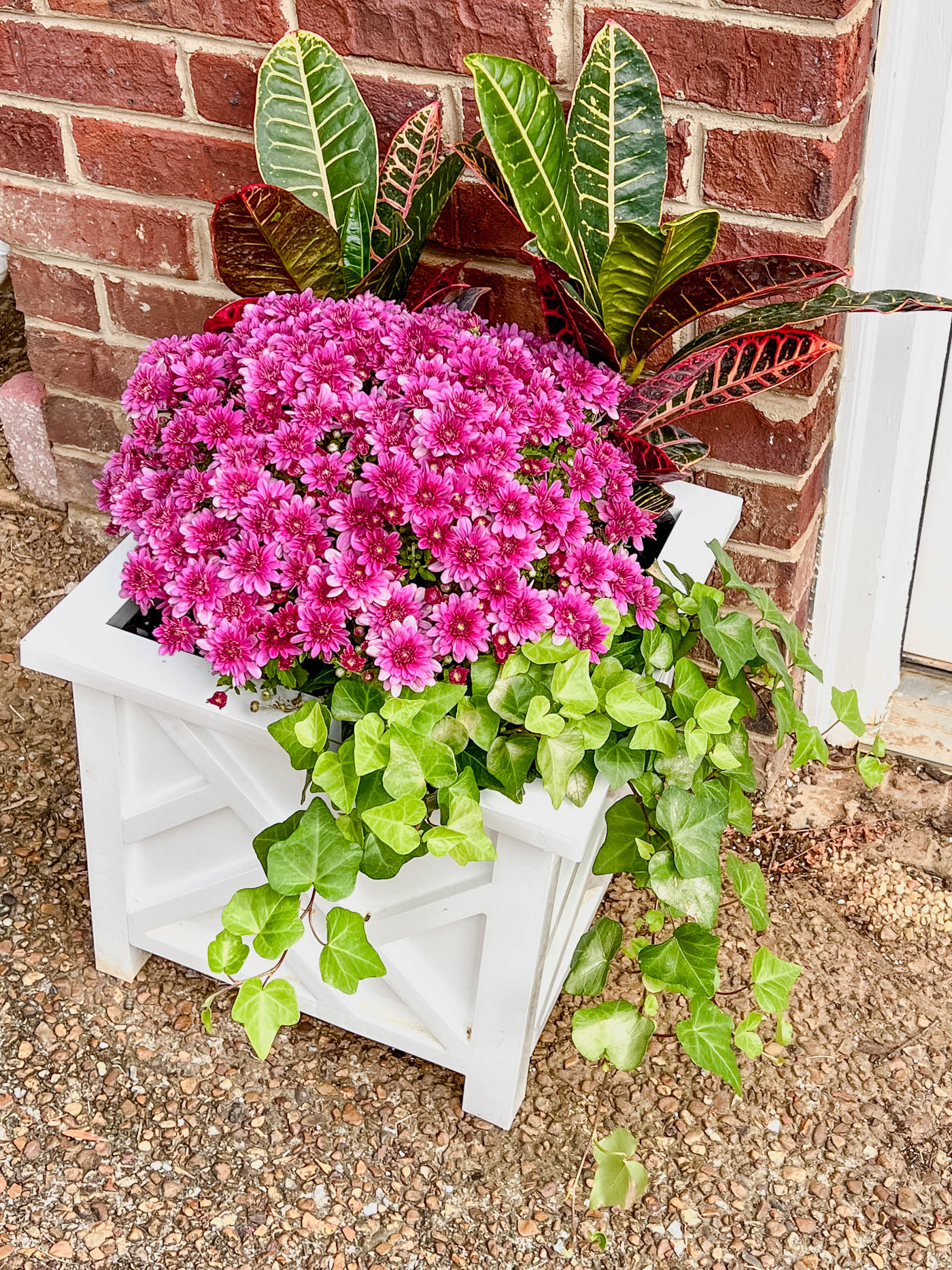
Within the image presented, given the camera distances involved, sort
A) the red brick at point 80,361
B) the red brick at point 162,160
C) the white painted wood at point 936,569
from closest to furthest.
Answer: the red brick at point 162,160, the white painted wood at point 936,569, the red brick at point 80,361

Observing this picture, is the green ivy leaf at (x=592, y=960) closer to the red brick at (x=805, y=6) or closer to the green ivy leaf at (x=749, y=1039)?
the green ivy leaf at (x=749, y=1039)

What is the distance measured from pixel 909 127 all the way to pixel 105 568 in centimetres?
93

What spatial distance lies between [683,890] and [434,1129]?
45 centimetres

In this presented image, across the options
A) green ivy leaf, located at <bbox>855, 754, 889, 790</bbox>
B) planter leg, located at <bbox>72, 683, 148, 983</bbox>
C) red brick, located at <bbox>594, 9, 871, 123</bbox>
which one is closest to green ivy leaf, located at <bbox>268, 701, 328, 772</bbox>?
planter leg, located at <bbox>72, 683, 148, 983</bbox>

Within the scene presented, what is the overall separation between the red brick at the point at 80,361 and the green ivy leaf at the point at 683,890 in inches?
39.4

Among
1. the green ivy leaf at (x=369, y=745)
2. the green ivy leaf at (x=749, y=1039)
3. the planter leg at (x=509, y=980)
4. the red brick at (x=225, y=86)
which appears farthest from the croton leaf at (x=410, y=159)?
the green ivy leaf at (x=749, y=1039)

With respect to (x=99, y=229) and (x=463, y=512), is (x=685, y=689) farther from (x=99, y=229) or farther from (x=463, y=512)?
(x=99, y=229)

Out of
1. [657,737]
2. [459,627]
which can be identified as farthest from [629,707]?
[459,627]

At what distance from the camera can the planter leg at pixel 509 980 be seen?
1.10 metres

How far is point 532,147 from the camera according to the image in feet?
3.63

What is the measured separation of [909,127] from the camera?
129 cm

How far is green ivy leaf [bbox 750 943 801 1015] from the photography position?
1.18 m

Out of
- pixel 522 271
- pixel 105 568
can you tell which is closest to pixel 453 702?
pixel 105 568

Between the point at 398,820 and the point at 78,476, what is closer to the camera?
the point at 398,820
